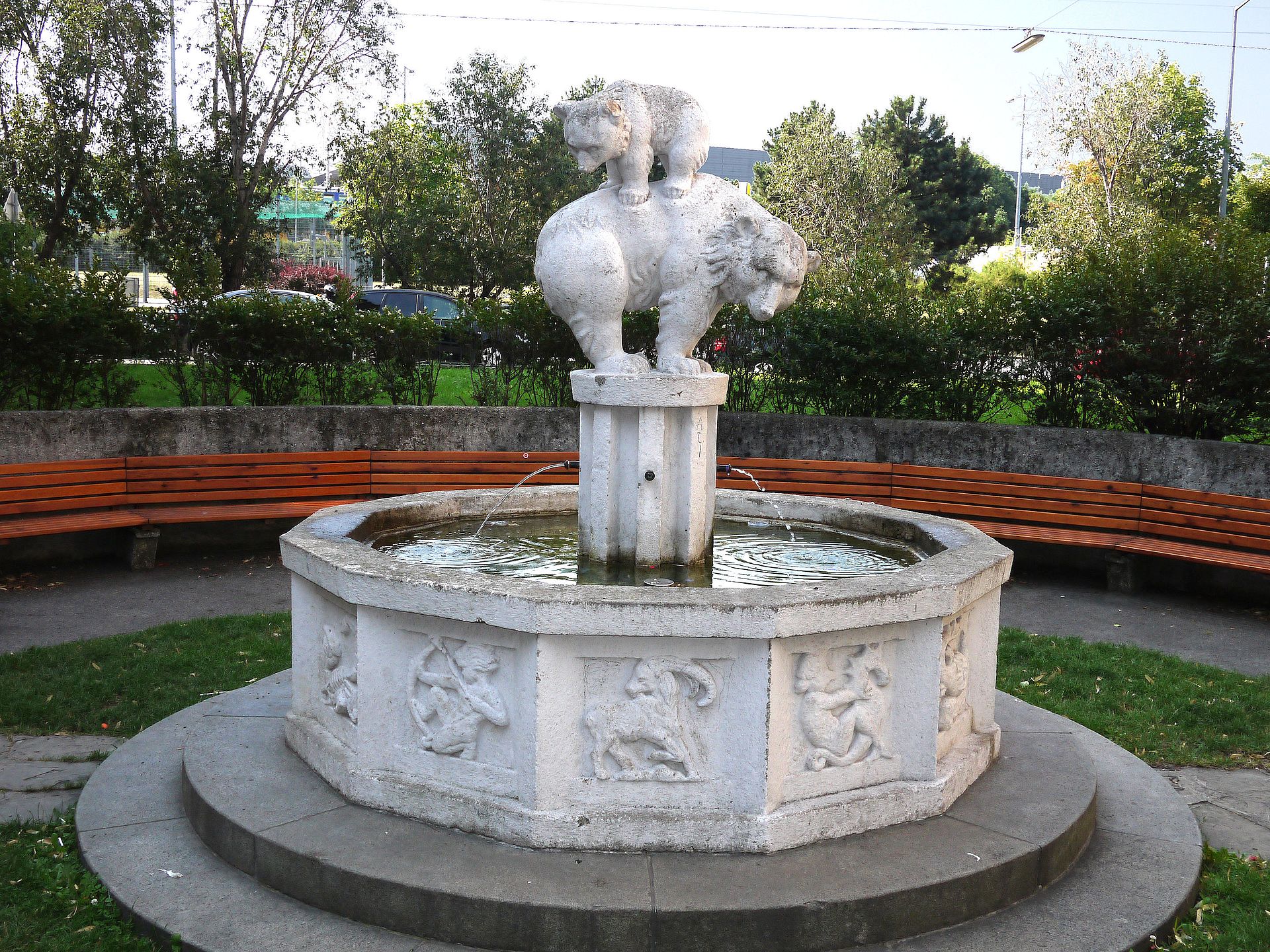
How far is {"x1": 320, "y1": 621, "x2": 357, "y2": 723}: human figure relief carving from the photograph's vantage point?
4008 millimetres

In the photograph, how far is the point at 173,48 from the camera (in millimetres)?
18922

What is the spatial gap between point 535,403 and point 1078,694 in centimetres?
635

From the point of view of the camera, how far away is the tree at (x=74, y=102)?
57.2 feet

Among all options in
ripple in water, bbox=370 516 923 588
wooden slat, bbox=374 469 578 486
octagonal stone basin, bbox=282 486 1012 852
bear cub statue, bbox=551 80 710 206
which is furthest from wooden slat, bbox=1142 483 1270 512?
bear cub statue, bbox=551 80 710 206

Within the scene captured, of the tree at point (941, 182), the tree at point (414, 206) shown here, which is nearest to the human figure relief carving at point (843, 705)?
the tree at point (414, 206)

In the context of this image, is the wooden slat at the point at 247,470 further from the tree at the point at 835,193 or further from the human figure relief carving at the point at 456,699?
the tree at the point at 835,193

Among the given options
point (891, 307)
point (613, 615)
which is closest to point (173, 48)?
point (891, 307)

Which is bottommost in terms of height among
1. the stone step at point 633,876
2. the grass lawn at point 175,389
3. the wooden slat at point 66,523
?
the stone step at point 633,876

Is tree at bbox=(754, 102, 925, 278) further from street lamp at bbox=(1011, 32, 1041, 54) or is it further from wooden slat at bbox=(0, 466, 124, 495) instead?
wooden slat at bbox=(0, 466, 124, 495)

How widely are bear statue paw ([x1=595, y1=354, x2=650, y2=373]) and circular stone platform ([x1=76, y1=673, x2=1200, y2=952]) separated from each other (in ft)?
6.53

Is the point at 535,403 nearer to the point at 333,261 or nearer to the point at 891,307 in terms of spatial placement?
the point at 891,307

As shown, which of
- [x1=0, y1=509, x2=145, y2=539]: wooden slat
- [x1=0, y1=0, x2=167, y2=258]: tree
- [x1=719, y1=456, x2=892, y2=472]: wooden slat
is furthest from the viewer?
[x1=0, y1=0, x2=167, y2=258]: tree

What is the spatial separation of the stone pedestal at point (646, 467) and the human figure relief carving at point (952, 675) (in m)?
1.15

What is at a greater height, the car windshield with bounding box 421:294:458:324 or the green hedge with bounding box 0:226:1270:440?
the car windshield with bounding box 421:294:458:324
